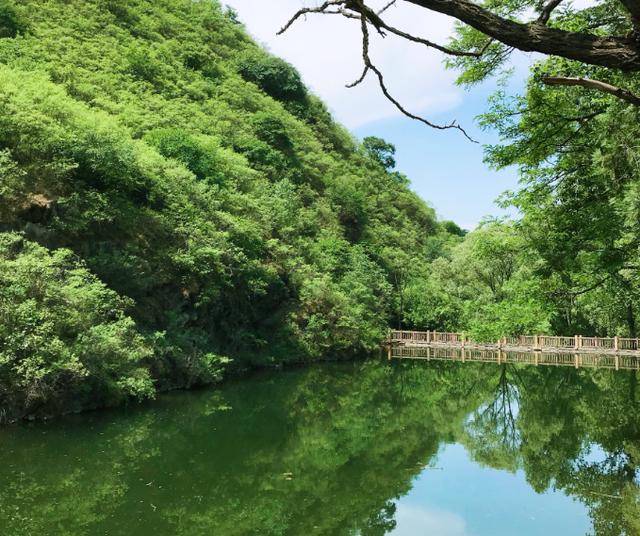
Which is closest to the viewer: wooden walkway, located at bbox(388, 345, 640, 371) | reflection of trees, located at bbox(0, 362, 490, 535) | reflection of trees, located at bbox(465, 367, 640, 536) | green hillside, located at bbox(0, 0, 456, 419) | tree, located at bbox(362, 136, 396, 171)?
reflection of trees, located at bbox(0, 362, 490, 535)

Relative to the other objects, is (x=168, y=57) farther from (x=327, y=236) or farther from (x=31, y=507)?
(x=31, y=507)

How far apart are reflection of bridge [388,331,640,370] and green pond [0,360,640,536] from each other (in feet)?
35.8

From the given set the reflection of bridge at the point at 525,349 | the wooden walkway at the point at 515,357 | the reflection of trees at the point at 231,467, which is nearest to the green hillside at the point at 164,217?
the reflection of trees at the point at 231,467

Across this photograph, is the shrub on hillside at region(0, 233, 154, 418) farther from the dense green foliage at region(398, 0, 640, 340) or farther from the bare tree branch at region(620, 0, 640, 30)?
the bare tree branch at region(620, 0, 640, 30)

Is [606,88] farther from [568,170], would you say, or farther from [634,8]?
[568,170]

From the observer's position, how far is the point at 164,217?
18328 mm

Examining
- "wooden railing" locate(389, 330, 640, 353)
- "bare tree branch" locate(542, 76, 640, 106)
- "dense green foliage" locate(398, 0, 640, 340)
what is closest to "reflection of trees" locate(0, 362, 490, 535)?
"dense green foliage" locate(398, 0, 640, 340)

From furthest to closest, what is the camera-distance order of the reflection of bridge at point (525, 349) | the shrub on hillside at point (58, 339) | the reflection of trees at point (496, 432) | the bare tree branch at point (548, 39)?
the reflection of bridge at point (525, 349)
the shrub on hillside at point (58, 339)
the reflection of trees at point (496, 432)
the bare tree branch at point (548, 39)

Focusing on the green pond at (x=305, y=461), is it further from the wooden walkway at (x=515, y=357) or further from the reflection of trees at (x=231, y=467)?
the wooden walkway at (x=515, y=357)

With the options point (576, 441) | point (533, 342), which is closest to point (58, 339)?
point (576, 441)

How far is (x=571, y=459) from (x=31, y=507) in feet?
28.8

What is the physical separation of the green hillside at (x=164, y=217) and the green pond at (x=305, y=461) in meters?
1.71

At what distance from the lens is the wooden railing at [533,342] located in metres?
28.6

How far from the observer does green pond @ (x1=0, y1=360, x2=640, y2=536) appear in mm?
6910
